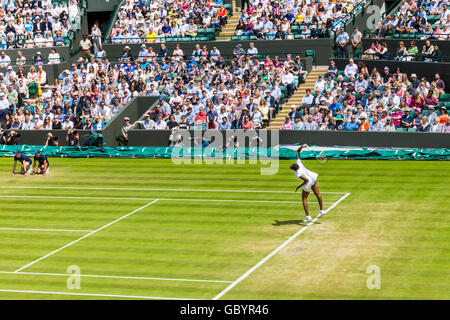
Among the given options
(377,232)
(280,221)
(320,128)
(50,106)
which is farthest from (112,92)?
(377,232)

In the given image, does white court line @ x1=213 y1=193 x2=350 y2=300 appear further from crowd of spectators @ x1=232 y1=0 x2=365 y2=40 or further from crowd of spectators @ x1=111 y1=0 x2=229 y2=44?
crowd of spectators @ x1=111 y1=0 x2=229 y2=44

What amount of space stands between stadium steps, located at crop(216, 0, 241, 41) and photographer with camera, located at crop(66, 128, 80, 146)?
39.8ft

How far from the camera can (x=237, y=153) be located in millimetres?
34906

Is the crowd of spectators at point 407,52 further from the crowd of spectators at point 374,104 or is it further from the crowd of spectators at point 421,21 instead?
the crowd of spectators at point 374,104

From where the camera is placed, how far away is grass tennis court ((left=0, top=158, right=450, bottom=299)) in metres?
19.9

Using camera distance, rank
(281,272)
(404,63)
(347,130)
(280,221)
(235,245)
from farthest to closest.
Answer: (404,63) → (347,130) → (280,221) → (235,245) → (281,272)

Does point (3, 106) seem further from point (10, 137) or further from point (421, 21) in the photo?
point (421, 21)

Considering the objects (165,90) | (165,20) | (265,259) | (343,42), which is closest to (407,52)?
(343,42)

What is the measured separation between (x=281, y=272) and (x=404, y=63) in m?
20.6

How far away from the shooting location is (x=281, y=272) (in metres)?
20.6

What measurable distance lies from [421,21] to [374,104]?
6.93 m

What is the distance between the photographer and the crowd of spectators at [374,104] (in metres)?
34.6

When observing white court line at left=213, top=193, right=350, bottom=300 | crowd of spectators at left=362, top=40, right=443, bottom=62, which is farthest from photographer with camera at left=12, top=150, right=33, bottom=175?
crowd of spectators at left=362, top=40, right=443, bottom=62
